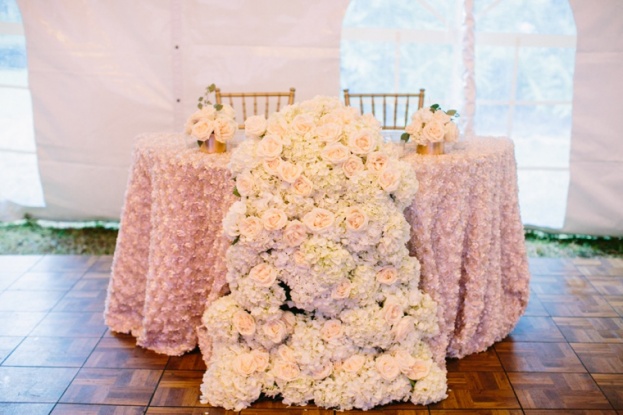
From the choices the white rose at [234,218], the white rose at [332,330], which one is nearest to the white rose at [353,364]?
the white rose at [332,330]

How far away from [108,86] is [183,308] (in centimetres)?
204

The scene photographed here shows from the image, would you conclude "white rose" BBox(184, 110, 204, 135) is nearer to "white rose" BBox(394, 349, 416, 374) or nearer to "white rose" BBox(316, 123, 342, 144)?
"white rose" BBox(316, 123, 342, 144)

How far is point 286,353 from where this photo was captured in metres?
2.92

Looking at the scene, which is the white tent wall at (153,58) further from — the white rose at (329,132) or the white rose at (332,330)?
the white rose at (332,330)

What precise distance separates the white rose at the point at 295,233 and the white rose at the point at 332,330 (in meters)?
0.39

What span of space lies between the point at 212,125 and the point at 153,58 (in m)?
1.66

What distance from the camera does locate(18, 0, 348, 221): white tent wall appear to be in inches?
176

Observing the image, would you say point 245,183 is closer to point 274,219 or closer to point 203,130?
point 274,219

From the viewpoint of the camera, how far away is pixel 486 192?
10.1ft

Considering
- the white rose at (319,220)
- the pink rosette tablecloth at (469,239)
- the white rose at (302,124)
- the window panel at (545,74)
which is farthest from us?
the window panel at (545,74)

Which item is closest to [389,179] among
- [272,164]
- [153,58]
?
[272,164]

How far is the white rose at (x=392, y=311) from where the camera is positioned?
2.86m

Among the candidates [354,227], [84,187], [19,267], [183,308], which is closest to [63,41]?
[84,187]

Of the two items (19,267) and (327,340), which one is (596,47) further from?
(19,267)
